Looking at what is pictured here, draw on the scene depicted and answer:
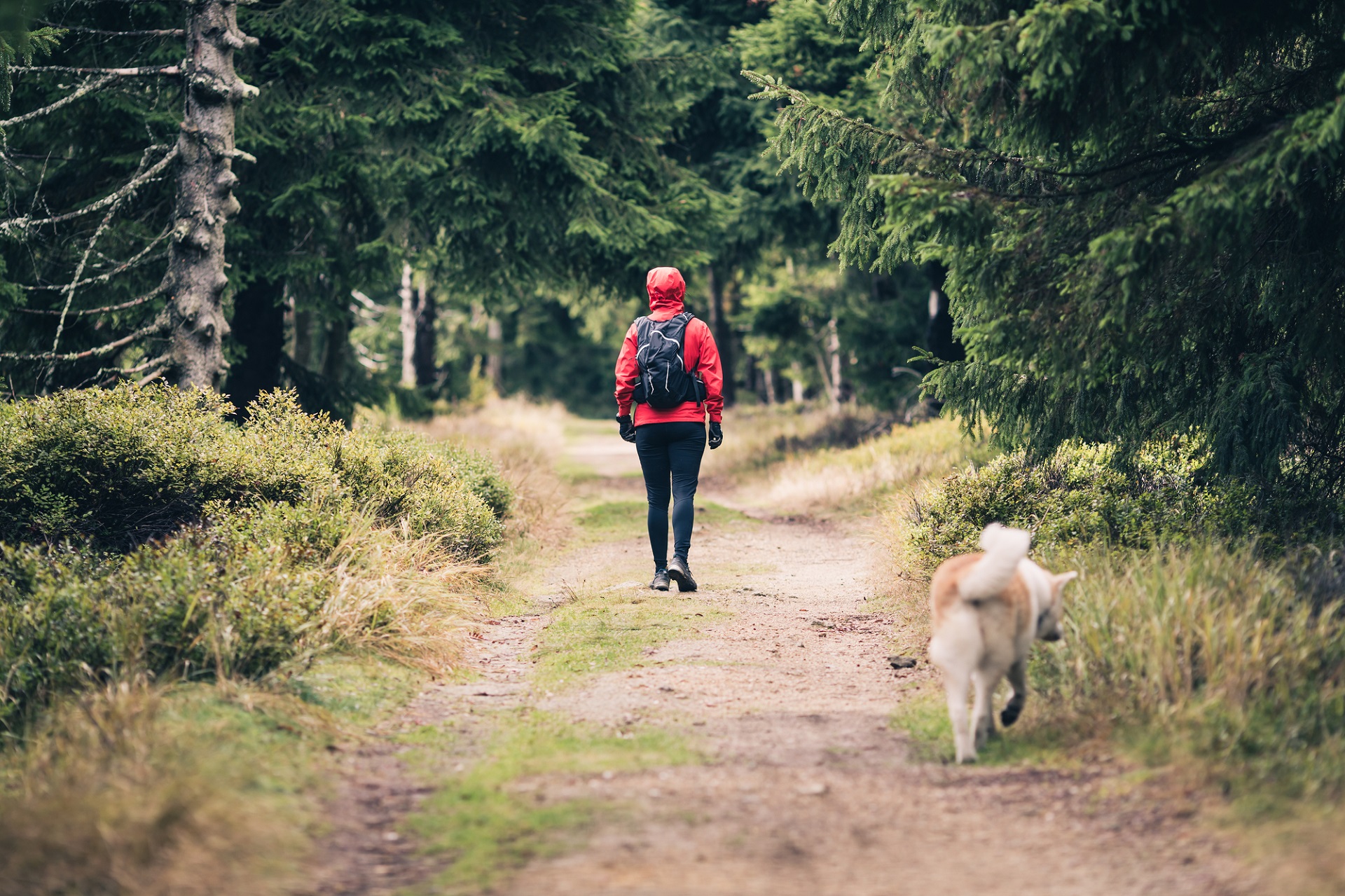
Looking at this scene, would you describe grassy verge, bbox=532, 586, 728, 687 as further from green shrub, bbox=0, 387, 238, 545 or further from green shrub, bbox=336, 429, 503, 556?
green shrub, bbox=0, 387, 238, 545

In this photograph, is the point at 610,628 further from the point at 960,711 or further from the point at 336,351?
the point at 336,351

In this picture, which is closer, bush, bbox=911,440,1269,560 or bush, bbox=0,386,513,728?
bush, bbox=0,386,513,728

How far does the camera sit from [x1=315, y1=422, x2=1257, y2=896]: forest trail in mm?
3252

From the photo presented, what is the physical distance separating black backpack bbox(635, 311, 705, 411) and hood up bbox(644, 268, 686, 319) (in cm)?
16

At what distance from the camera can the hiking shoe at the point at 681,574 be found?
7918 millimetres

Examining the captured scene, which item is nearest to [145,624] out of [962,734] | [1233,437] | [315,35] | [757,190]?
[962,734]

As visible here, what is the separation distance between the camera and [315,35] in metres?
12.5

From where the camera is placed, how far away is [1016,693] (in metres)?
4.54

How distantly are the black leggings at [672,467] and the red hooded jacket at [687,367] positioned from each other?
0.25 feet

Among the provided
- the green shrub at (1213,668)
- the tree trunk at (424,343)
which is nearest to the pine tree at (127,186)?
the green shrub at (1213,668)

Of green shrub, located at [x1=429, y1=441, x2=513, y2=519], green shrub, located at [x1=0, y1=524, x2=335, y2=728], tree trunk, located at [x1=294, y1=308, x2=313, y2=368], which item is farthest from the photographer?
tree trunk, located at [x1=294, y1=308, x2=313, y2=368]

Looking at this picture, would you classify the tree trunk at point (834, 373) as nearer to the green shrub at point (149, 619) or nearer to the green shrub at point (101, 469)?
the green shrub at point (101, 469)

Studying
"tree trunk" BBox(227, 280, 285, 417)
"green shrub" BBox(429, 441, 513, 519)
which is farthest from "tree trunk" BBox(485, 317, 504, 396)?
"green shrub" BBox(429, 441, 513, 519)

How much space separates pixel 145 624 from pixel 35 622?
0.66 m
